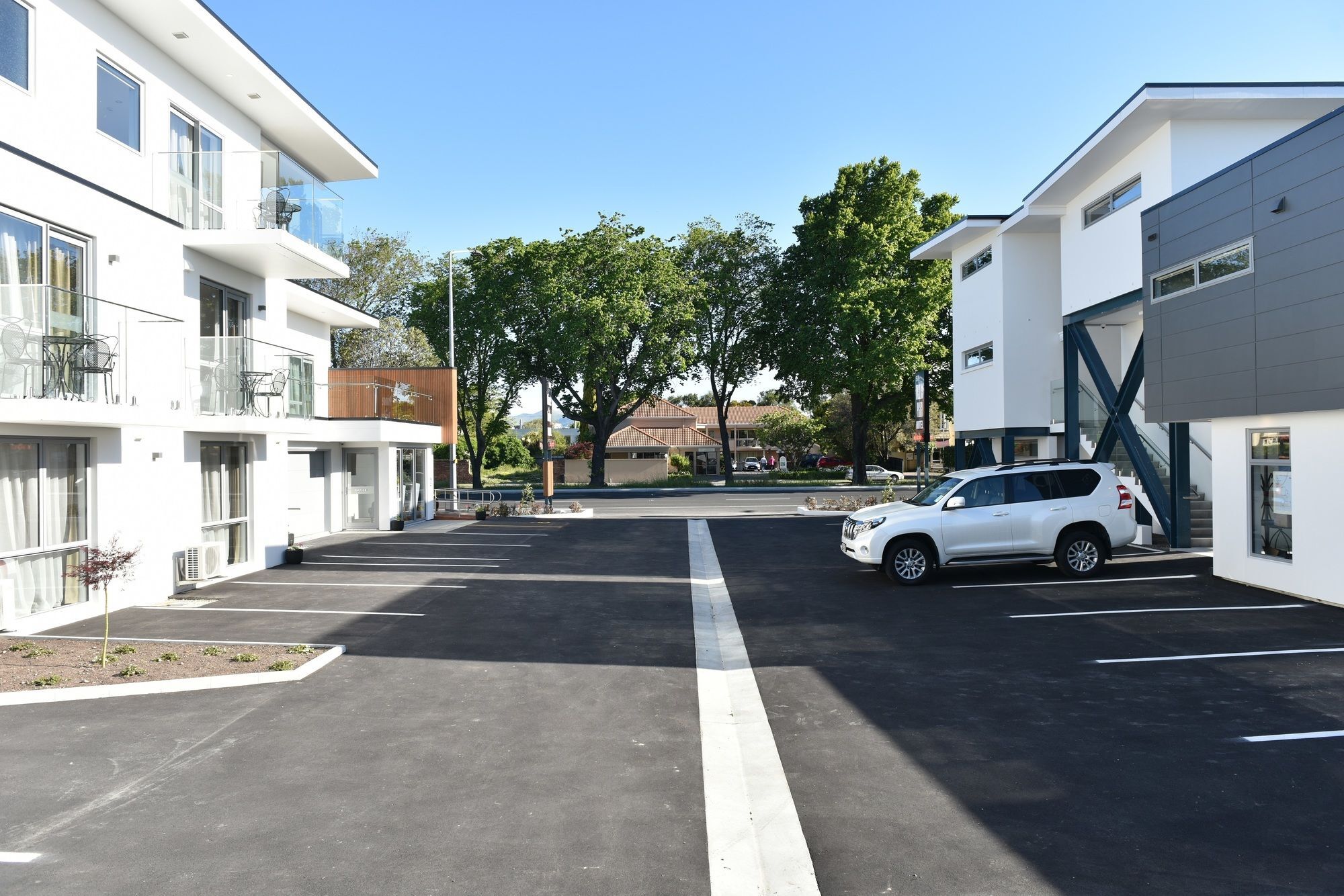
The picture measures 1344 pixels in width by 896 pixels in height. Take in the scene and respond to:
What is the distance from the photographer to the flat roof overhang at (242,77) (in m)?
13.2

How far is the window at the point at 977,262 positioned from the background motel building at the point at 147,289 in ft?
57.8

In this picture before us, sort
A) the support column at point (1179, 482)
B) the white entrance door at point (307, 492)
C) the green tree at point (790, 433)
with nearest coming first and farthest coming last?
the support column at point (1179, 482) < the white entrance door at point (307, 492) < the green tree at point (790, 433)

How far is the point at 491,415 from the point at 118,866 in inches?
2253

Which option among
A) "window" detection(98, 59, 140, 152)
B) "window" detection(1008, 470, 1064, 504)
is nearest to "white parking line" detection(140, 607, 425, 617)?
"window" detection(98, 59, 140, 152)

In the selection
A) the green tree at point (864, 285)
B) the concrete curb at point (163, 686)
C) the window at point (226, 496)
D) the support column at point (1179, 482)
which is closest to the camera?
the concrete curb at point (163, 686)

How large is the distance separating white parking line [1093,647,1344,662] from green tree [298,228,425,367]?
45774mm

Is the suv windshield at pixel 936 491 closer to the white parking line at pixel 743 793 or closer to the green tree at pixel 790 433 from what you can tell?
the white parking line at pixel 743 793

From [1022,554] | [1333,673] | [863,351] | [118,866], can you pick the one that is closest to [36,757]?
[118,866]

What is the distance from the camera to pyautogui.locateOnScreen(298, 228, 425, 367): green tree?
1908 inches

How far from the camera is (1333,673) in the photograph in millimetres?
8445

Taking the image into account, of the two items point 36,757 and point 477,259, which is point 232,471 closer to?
point 36,757

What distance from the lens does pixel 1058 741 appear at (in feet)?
22.1

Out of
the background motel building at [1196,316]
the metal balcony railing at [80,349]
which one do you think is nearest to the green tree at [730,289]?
the background motel building at [1196,316]

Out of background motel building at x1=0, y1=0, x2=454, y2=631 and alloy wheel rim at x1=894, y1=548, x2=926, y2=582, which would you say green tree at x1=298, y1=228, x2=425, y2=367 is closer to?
background motel building at x1=0, y1=0, x2=454, y2=631
